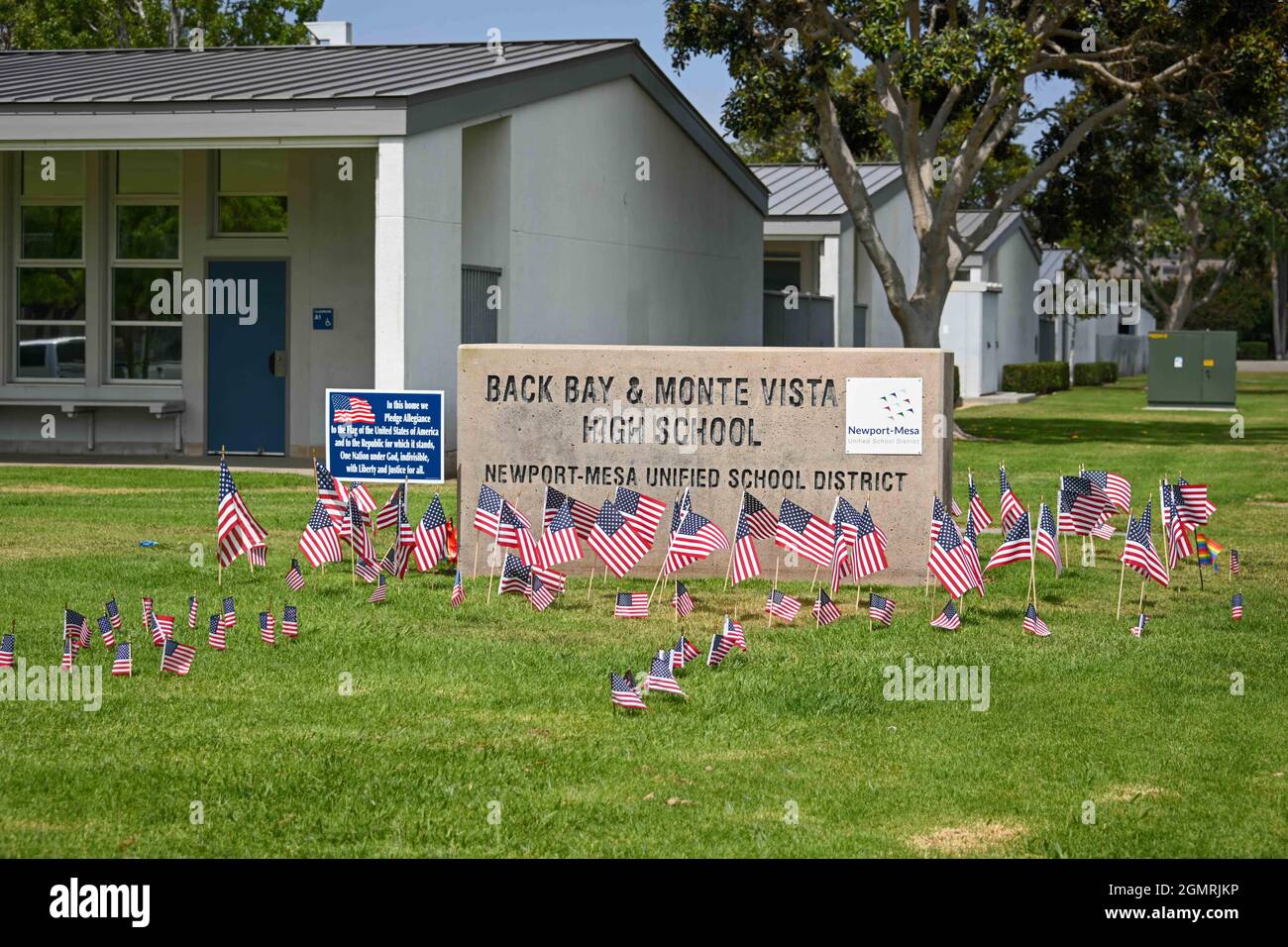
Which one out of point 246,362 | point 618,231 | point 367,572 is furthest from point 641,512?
point 618,231

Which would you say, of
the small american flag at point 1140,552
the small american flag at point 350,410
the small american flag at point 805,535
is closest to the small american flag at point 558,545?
the small american flag at point 805,535

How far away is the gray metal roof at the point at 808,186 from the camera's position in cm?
3412

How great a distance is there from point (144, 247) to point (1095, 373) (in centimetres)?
3824

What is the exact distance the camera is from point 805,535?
36.8ft

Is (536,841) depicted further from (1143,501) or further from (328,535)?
(1143,501)

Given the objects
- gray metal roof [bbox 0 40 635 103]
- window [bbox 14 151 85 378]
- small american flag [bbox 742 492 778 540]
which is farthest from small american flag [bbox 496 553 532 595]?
window [bbox 14 151 85 378]

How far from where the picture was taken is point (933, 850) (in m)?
6.14

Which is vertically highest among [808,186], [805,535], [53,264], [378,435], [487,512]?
[808,186]

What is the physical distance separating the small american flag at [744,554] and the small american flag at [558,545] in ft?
3.39

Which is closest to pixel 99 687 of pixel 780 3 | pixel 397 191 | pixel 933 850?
pixel 933 850

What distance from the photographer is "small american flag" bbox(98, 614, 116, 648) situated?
9125mm

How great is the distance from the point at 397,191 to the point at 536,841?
12.6 m

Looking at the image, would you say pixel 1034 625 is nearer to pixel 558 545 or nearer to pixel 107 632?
pixel 558 545

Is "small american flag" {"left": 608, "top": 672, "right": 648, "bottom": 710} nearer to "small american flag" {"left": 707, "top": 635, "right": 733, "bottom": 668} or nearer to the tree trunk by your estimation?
"small american flag" {"left": 707, "top": 635, "right": 733, "bottom": 668}
